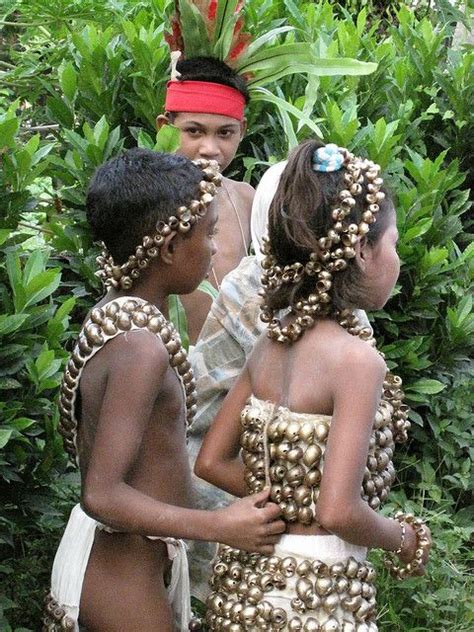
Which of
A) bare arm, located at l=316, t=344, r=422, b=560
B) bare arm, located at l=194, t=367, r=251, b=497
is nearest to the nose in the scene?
bare arm, located at l=194, t=367, r=251, b=497

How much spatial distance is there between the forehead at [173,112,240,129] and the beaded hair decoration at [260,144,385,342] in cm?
147

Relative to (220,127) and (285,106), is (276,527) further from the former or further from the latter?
(220,127)

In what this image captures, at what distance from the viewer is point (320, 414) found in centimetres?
282

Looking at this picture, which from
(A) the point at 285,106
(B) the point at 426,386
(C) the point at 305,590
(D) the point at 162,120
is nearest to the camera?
(C) the point at 305,590

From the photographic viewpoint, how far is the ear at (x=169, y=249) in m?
3.02

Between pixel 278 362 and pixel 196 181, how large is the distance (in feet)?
1.73

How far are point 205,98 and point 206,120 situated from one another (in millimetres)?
91

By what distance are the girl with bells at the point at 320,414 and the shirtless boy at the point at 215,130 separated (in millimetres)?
1188

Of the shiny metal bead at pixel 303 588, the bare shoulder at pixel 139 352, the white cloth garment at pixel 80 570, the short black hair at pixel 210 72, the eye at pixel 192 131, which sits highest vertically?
the short black hair at pixel 210 72

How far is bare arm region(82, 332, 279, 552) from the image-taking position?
9.24ft

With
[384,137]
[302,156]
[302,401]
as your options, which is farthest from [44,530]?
[384,137]

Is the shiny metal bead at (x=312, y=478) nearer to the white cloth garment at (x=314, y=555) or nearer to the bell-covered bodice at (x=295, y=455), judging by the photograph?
the bell-covered bodice at (x=295, y=455)

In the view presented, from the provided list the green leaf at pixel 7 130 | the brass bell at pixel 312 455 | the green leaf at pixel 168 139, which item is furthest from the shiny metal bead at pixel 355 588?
the green leaf at pixel 168 139

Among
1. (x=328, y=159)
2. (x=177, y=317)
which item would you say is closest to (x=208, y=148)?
(x=177, y=317)
